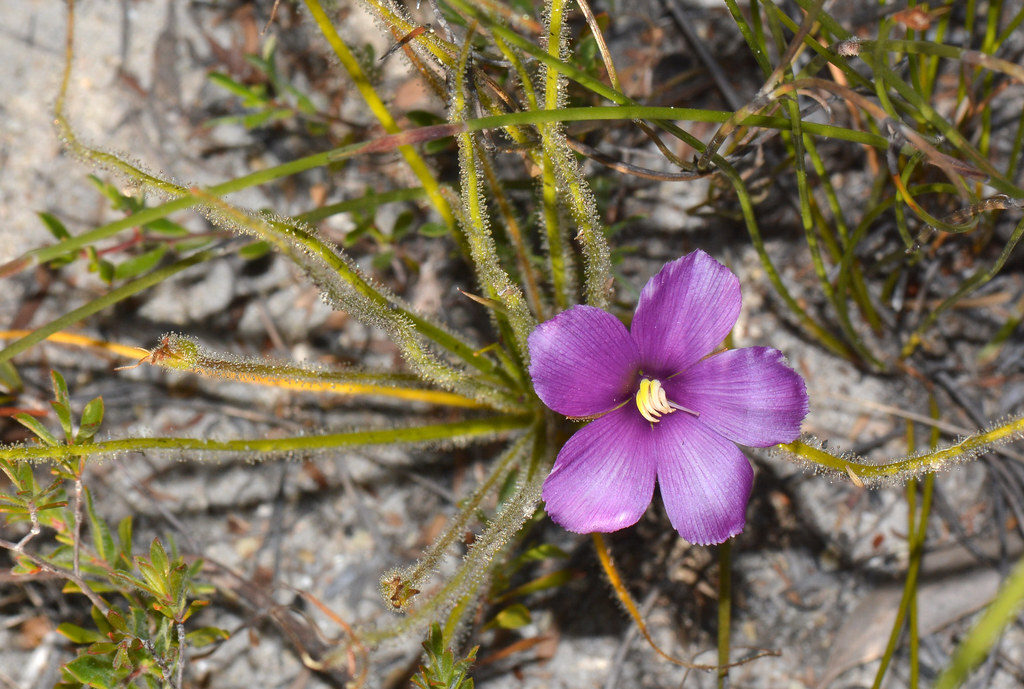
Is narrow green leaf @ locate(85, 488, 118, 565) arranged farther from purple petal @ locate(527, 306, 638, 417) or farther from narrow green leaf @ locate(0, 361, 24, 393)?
purple petal @ locate(527, 306, 638, 417)

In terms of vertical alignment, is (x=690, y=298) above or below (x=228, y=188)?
above

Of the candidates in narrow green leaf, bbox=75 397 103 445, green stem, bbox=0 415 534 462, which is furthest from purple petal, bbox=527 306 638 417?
narrow green leaf, bbox=75 397 103 445

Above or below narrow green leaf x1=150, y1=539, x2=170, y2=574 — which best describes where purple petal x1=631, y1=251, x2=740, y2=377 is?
above

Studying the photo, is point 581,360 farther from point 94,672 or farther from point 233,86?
point 233,86

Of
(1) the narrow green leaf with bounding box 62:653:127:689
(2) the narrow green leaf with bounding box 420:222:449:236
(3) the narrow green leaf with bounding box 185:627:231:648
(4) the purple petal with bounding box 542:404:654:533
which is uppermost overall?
(2) the narrow green leaf with bounding box 420:222:449:236

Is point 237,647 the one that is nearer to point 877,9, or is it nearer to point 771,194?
point 771,194

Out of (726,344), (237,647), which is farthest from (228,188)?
(237,647)

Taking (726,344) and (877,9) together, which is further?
(877,9)
